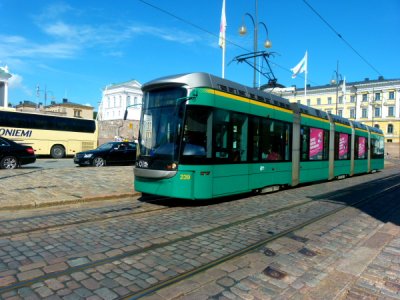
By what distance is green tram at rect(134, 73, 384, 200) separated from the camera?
27.5 ft

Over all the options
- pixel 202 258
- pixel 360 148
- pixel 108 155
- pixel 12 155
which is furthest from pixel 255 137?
pixel 360 148

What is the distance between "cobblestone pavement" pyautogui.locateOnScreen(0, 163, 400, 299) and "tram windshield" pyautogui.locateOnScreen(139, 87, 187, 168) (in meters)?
1.61

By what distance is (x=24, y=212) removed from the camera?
771 centimetres

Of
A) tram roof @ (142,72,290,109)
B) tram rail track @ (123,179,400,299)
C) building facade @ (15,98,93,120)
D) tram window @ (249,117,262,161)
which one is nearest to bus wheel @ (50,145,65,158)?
tram roof @ (142,72,290,109)

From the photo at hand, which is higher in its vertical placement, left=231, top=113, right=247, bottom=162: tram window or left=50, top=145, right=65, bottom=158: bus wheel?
left=231, top=113, right=247, bottom=162: tram window

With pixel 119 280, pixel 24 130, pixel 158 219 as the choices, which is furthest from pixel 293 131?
pixel 24 130

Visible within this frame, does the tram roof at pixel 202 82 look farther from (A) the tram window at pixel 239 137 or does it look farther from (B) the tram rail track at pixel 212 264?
(B) the tram rail track at pixel 212 264

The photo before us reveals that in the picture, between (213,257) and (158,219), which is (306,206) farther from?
(213,257)

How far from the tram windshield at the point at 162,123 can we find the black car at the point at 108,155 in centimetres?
1118

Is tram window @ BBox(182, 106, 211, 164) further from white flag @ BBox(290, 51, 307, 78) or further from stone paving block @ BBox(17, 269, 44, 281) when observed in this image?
white flag @ BBox(290, 51, 307, 78)

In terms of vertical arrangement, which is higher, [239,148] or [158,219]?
[239,148]

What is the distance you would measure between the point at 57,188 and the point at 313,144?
10.1m

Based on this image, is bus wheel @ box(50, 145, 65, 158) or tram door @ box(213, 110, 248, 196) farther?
bus wheel @ box(50, 145, 65, 158)

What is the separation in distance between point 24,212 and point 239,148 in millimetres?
5608
